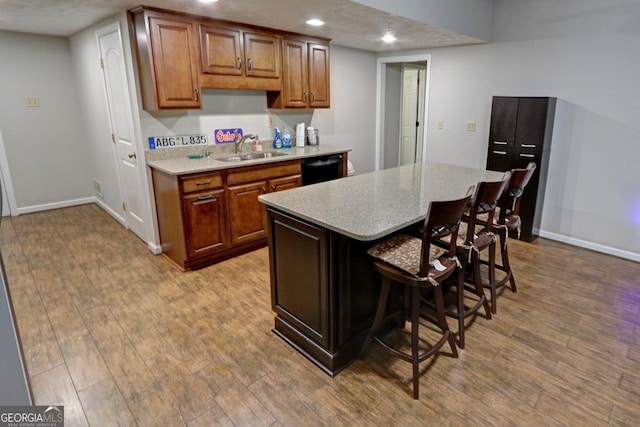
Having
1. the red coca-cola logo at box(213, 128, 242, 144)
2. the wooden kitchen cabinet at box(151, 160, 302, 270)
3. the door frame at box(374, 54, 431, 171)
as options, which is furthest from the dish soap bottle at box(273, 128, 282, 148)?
the door frame at box(374, 54, 431, 171)

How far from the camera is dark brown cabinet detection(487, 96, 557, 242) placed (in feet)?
11.9

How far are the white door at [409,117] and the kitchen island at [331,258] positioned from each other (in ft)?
13.1

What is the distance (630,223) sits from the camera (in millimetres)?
3480

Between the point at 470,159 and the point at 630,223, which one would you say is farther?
the point at 470,159

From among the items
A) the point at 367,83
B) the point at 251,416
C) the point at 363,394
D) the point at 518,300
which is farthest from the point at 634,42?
the point at 251,416

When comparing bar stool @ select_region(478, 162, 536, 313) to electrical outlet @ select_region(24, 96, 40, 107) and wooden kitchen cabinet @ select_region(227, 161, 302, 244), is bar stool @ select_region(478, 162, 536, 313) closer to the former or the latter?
wooden kitchen cabinet @ select_region(227, 161, 302, 244)

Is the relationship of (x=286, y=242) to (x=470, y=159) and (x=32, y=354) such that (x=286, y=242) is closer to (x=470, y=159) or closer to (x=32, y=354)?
(x=32, y=354)

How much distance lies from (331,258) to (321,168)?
7.83 feet

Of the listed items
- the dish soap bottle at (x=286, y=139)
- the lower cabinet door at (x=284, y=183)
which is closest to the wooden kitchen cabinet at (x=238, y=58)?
the dish soap bottle at (x=286, y=139)

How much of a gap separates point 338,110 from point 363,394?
154 inches

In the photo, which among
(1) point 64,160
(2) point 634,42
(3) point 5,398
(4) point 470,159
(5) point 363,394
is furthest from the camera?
(1) point 64,160

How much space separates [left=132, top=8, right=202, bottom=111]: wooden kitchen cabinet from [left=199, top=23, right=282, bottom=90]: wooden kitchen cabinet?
0.14 m

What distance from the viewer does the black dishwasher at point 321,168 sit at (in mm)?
4039

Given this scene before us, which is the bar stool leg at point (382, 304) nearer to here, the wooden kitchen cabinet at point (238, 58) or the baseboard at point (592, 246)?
the wooden kitchen cabinet at point (238, 58)
